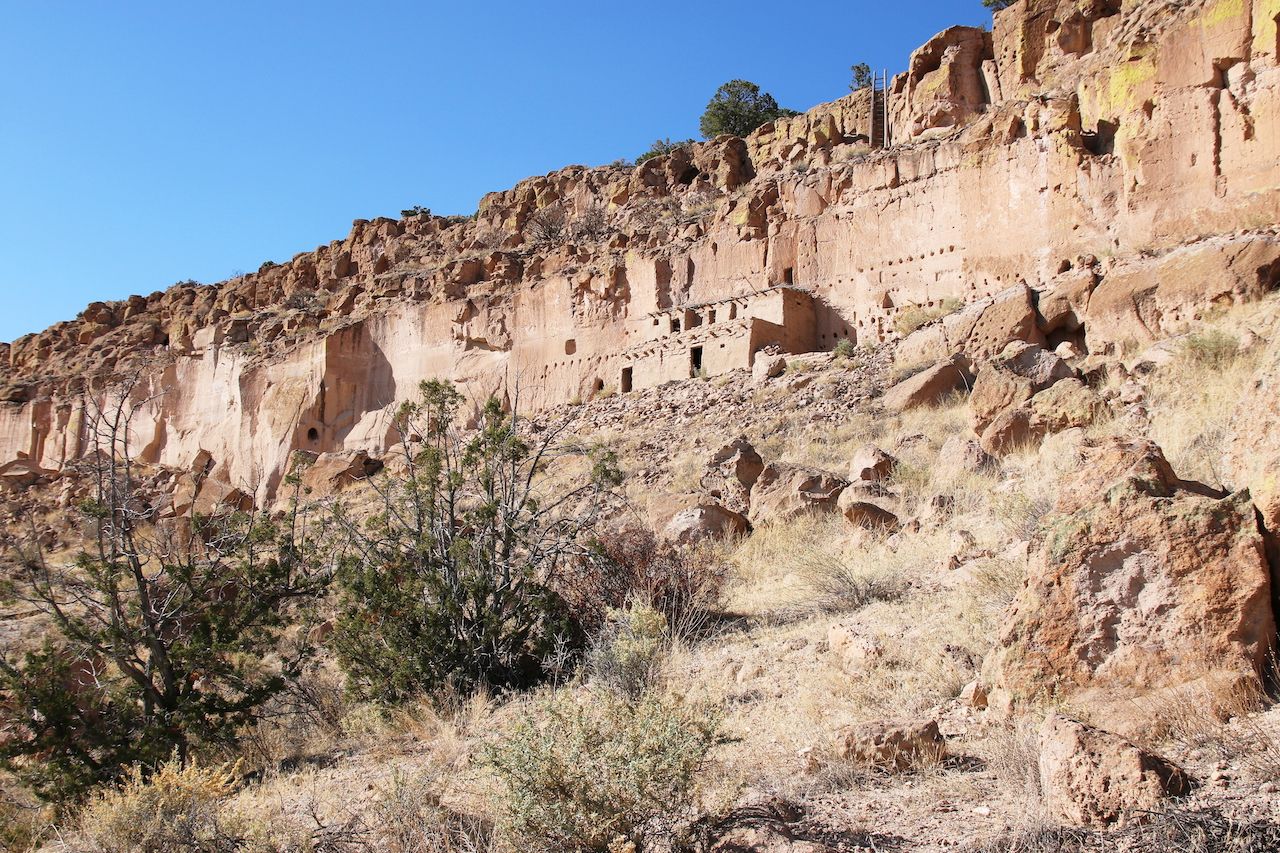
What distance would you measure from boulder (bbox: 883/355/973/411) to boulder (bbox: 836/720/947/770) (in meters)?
10.4

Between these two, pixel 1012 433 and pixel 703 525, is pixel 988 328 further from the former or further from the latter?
pixel 703 525

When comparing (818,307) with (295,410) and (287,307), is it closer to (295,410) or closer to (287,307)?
(295,410)

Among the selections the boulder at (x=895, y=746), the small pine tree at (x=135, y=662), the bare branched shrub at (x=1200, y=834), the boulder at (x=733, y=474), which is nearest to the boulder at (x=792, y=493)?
the boulder at (x=733, y=474)

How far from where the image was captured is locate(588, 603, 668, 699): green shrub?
570 centimetres

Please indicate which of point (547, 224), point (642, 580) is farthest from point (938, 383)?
point (547, 224)

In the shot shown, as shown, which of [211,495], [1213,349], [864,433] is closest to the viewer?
[1213,349]

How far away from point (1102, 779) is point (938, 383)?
11278mm

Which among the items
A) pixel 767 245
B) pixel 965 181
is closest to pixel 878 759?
pixel 965 181

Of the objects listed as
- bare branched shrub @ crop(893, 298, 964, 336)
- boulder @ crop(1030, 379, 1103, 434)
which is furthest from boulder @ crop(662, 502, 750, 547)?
bare branched shrub @ crop(893, 298, 964, 336)

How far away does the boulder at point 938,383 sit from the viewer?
1348cm

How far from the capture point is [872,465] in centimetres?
1066

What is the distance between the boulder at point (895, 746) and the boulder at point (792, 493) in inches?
239

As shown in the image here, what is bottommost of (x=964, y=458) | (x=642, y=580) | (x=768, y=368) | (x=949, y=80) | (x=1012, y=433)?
(x=642, y=580)

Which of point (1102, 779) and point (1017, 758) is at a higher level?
point (1102, 779)
